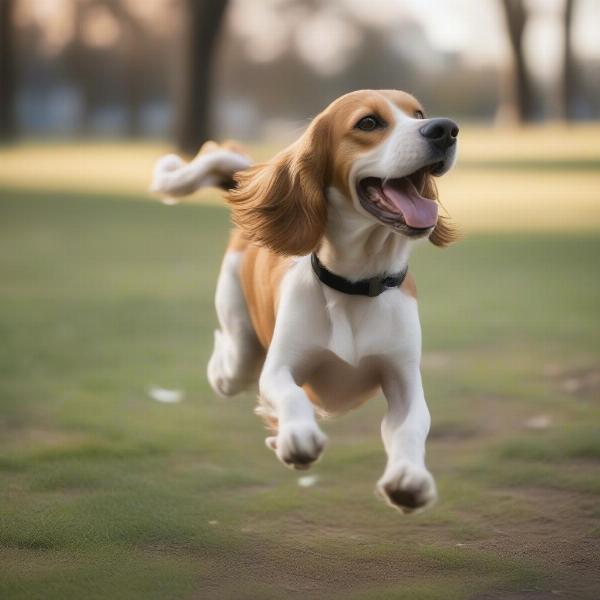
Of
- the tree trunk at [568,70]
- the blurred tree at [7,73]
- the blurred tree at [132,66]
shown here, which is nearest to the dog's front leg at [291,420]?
the blurred tree at [7,73]

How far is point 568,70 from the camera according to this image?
1502 inches

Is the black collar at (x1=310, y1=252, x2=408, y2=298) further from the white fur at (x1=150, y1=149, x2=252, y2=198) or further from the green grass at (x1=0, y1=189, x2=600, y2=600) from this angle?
the white fur at (x1=150, y1=149, x2=252, y2=198)

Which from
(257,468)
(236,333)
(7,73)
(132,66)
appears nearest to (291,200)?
(236,333)

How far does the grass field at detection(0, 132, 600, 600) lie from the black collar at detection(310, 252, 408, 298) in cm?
98

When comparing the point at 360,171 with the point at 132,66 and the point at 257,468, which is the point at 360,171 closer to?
the point at 257,468

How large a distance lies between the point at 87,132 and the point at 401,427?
49.1 metres

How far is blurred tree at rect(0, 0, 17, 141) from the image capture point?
112 ft

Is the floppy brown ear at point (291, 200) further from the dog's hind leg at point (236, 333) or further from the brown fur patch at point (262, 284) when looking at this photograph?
the dog's hind leg at point (236, 333)

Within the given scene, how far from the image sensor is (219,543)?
12.9 ft

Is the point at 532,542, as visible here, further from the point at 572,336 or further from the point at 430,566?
the point at 572,336

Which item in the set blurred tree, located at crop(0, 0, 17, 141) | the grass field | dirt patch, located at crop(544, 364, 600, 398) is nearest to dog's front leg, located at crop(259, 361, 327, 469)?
the grass field

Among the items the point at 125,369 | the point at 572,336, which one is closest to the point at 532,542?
the point at 125,369

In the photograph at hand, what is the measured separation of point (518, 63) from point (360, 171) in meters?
35.3

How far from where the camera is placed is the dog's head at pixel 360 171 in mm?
3172
